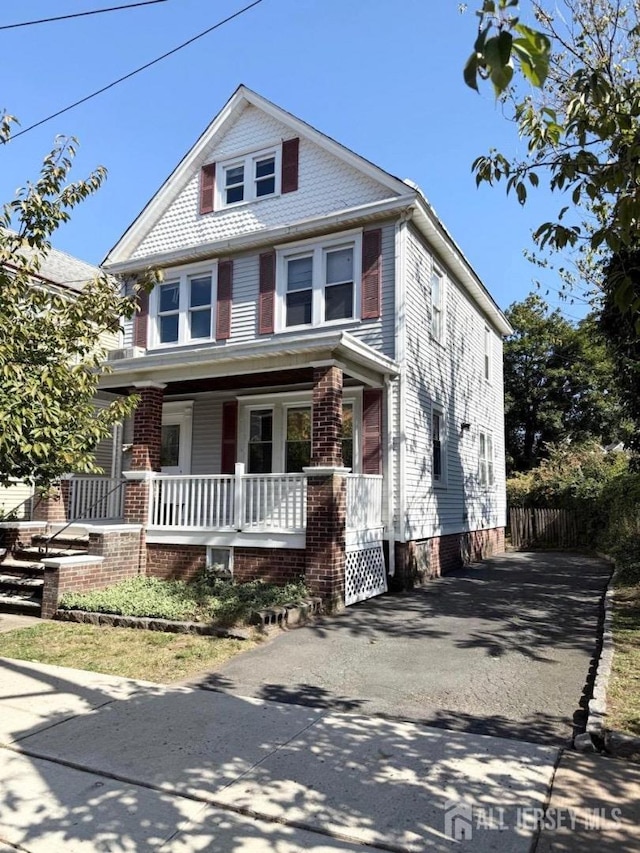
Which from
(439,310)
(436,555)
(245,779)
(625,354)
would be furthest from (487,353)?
(245,779)

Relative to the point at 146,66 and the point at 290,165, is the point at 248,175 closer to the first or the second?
the point at 290,165

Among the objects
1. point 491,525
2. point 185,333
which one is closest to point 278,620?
point 185,333

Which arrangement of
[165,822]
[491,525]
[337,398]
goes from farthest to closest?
1. [491,525]
2. [337,398]
3. [165,822]

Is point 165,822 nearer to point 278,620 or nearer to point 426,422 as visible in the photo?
point 278,620

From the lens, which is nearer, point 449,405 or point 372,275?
point 372,275

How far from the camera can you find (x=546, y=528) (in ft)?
72.0

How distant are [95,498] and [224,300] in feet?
16.5

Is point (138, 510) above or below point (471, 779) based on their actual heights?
above

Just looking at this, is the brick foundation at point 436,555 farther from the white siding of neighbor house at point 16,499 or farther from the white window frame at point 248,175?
the white siding of neighbor house at point 16,499

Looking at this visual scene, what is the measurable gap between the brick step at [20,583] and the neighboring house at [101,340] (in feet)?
4.58

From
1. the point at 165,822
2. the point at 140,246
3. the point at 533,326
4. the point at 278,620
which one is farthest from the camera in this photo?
the point at 533,326

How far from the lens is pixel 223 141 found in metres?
14.2

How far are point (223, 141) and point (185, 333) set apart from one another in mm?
4631

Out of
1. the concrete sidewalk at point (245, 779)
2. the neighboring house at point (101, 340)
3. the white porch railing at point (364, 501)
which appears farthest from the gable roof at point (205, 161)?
the concrete sidewalk at point (245, 779)
